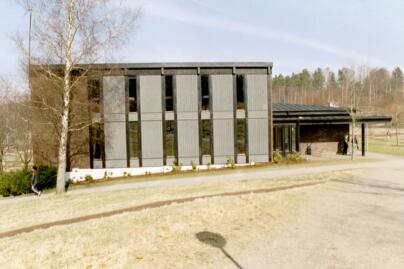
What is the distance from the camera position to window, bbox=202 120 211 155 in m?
22.0

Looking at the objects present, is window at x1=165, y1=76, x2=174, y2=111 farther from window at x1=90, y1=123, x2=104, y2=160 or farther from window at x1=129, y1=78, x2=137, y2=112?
window at x1=90, y1=123, x2=104, y2=160

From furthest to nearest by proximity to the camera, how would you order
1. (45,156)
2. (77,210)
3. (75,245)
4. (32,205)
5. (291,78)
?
(291,78) < (45,156) < (32,205) < (77,210) < (75,245)

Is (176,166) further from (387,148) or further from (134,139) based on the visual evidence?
(387,148)

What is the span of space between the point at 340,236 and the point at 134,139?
664 inches

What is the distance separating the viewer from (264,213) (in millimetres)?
9180

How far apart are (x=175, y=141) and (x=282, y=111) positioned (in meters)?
9.38

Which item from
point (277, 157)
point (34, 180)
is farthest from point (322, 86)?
point (34, 180)

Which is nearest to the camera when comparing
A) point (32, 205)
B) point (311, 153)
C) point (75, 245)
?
point (75, 245)

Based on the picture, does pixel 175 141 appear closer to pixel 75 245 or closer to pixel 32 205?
pixel 32 205

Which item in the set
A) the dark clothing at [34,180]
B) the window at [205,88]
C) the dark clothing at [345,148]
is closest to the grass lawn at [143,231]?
the dark clothing at [34,180]

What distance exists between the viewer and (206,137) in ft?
72.4

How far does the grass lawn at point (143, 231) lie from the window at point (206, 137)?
975 centimetres

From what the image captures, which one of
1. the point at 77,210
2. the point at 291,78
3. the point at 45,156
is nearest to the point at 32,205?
the point at 77,210

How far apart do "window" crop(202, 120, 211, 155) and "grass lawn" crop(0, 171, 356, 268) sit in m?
9.75
